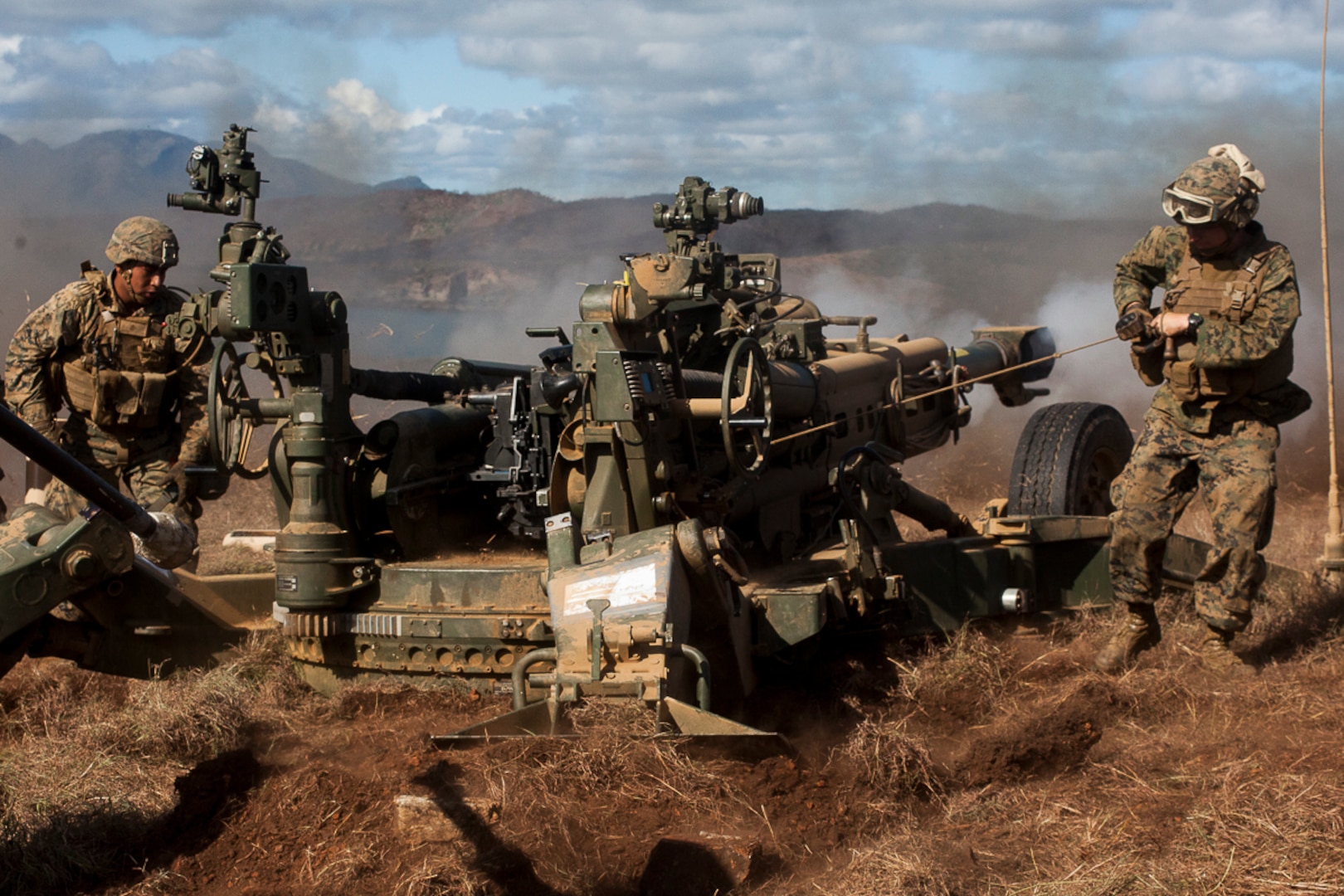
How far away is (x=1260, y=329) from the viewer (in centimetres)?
628

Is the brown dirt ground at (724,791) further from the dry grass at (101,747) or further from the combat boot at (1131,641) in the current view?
the combat boot at (1131,641)

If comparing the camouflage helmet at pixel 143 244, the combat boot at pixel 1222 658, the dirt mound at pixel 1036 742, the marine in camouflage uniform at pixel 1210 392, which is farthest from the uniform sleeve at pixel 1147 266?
the camouflage helmet at pixel 143 244

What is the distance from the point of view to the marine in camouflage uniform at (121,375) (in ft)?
25.4

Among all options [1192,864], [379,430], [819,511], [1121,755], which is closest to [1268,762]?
[1121,755]

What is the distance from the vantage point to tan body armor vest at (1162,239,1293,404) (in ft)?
20.8

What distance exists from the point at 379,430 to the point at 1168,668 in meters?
3.75

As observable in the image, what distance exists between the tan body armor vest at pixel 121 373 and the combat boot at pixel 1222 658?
213 inches

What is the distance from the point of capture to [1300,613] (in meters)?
7.39

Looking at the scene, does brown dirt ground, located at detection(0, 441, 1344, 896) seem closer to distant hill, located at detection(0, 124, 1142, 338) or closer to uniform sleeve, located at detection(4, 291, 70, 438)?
uniform sleeve, located at detection(4, 291, 70, 438)

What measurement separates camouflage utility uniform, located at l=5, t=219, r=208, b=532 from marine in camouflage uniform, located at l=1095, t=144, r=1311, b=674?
474cm

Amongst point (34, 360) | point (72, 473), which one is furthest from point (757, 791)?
point (34, 360)

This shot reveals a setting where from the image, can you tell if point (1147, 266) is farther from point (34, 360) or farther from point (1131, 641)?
point (34, 360)

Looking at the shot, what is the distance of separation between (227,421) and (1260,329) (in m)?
4.49

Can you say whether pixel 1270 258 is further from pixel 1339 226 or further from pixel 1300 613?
pixel 1339 226
